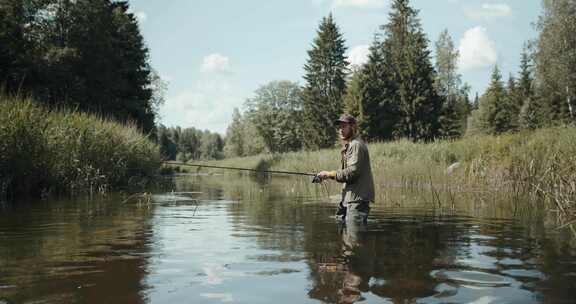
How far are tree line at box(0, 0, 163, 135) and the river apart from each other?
1136 inches

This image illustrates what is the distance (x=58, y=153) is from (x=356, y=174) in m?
10.4

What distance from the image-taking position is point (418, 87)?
5584cm

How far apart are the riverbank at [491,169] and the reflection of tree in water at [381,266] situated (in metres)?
4.43

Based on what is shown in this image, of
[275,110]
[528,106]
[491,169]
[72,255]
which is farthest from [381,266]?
[275,110]

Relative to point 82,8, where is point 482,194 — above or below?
below

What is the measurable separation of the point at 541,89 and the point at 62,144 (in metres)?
46.3

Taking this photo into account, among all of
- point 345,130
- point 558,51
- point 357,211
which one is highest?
point 558,51

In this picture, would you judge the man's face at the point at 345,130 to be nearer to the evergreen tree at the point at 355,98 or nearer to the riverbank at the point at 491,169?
the riverbank at the point at 491,169

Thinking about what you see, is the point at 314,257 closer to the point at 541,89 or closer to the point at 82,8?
the point at 82,8

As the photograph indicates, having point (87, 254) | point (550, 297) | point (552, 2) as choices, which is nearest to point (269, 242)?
point (87, 254)

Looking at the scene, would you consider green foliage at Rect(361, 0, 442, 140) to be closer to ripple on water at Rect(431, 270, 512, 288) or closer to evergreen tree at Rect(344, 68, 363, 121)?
evergreen tree at Rect(344, 68, 363, 121)

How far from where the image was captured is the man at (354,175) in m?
8.89

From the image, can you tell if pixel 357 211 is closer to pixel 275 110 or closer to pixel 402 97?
pixel 402 97

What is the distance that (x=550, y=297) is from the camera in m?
4.92
